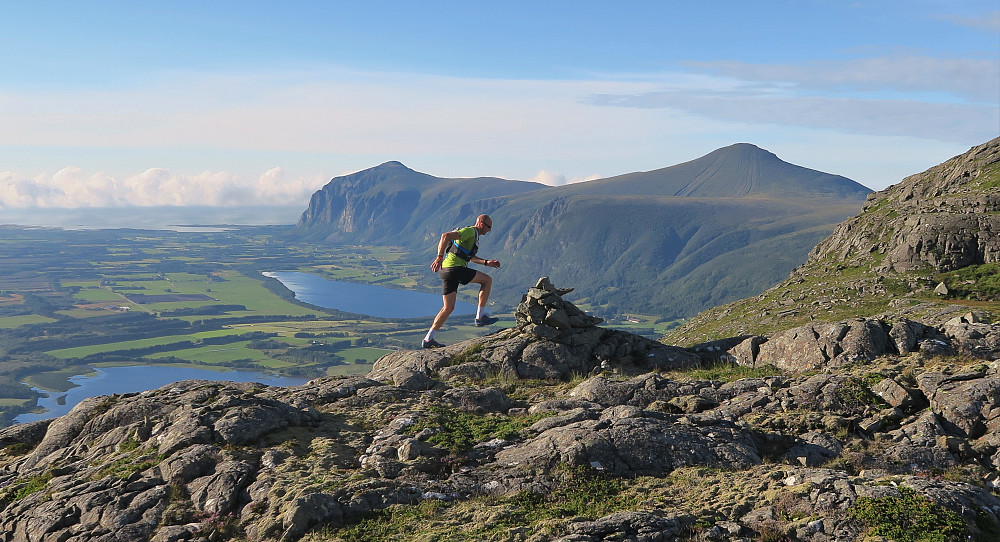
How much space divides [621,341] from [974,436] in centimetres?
1380

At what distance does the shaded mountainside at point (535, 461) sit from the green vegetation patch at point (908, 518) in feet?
0.12

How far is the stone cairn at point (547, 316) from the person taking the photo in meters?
27.5

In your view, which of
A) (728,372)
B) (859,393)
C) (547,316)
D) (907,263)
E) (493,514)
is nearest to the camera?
(493,514)

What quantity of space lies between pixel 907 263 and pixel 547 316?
34886mm

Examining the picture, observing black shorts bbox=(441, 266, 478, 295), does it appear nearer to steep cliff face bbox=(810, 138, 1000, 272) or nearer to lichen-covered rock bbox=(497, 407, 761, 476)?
lichen-covered rock bbox=(497, 407, 761, 476)

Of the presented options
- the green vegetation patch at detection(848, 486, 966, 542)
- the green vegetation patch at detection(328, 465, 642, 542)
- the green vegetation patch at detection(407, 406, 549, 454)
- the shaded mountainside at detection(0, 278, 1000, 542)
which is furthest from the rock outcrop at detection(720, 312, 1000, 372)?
the green vegetation patch at detection(328, 465, 642, 542)

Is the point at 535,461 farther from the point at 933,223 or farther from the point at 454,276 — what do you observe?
the point at 933,223

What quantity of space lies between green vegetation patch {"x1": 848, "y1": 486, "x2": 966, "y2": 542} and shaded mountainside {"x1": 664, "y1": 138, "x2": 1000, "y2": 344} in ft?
69.7

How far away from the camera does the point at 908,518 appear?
11.9 m

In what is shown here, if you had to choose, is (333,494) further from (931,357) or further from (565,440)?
(931,357)

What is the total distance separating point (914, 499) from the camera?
40.6ft

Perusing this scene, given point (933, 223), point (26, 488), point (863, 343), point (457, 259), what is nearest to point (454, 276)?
point (457, 259)

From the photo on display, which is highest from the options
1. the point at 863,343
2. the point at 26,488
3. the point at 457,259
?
the point at 457,259

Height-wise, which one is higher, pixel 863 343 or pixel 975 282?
pixel 975 282
